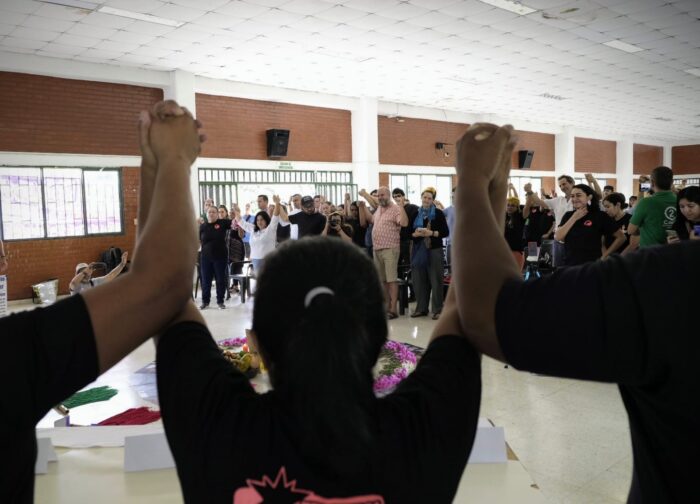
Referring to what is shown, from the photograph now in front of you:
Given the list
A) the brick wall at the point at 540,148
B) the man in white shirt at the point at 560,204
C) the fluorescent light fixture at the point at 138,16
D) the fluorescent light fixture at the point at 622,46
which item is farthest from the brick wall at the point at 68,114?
the brick wall at the point at 540,148

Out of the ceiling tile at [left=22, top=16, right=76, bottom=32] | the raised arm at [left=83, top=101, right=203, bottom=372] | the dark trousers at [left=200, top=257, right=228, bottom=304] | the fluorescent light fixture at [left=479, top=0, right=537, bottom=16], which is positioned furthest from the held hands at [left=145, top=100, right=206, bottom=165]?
the ceiling tile at [left=22, top=16, right=76, bottom=32]

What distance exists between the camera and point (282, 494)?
0.66m

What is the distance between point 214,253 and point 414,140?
7.77 m

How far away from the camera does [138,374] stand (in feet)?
15.8

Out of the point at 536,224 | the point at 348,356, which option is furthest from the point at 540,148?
the point at 348,356

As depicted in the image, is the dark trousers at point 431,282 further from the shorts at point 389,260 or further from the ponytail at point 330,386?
the ponytail at point 330,386

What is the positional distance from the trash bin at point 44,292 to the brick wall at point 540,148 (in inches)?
518

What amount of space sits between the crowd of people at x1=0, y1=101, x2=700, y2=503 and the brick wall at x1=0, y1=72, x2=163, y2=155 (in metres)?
9.31

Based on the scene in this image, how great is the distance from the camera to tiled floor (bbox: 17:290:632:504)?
2.78 metres

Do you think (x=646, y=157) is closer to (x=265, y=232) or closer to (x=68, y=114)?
(x=265, y=232)

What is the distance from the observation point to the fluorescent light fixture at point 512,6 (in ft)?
22.3

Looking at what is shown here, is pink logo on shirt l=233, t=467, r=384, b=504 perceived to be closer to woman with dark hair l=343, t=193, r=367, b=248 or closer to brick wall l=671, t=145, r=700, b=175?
woman with dark hair l=343, t=193, r=367, b=248


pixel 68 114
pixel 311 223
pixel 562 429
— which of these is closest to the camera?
pixel 562 429

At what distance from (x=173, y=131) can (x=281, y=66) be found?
9223 millimetres
